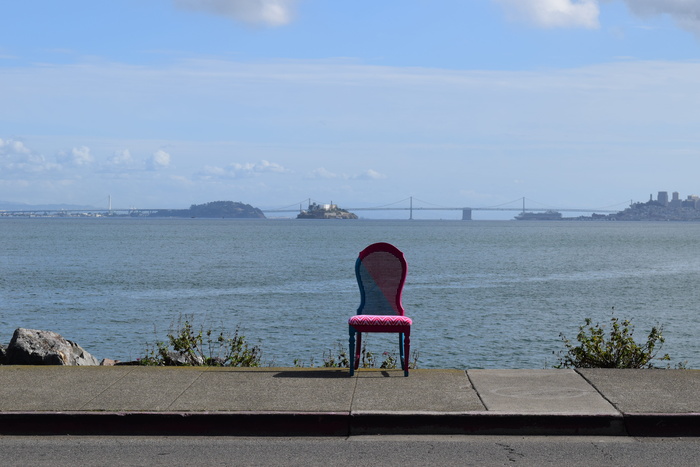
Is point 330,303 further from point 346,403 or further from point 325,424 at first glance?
point 325,424

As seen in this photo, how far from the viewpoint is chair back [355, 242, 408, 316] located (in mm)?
10523

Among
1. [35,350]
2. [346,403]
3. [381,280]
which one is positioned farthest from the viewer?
[35,350]

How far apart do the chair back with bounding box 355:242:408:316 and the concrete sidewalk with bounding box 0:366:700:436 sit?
91cm

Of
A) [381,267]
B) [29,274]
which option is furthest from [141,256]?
[381,267]

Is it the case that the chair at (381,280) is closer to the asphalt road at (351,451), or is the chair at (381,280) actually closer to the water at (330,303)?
the asphalt road at (351,451)

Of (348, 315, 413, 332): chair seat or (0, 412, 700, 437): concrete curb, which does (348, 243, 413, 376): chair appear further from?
(0, 412, 700, 437): concrete curb

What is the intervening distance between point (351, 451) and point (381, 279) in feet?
11.5

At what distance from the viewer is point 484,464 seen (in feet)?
22.7

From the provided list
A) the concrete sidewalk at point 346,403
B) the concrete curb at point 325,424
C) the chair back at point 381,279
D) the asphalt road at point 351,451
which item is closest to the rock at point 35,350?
the concrete sidewalk at point 346,403

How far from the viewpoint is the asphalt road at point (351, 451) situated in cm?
700

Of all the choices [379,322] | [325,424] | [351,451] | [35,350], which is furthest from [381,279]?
[35,350]

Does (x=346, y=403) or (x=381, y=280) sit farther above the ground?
(x=381, y=280)

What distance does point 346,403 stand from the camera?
8.45 meters

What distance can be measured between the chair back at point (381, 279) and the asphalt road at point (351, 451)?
9.40ft
